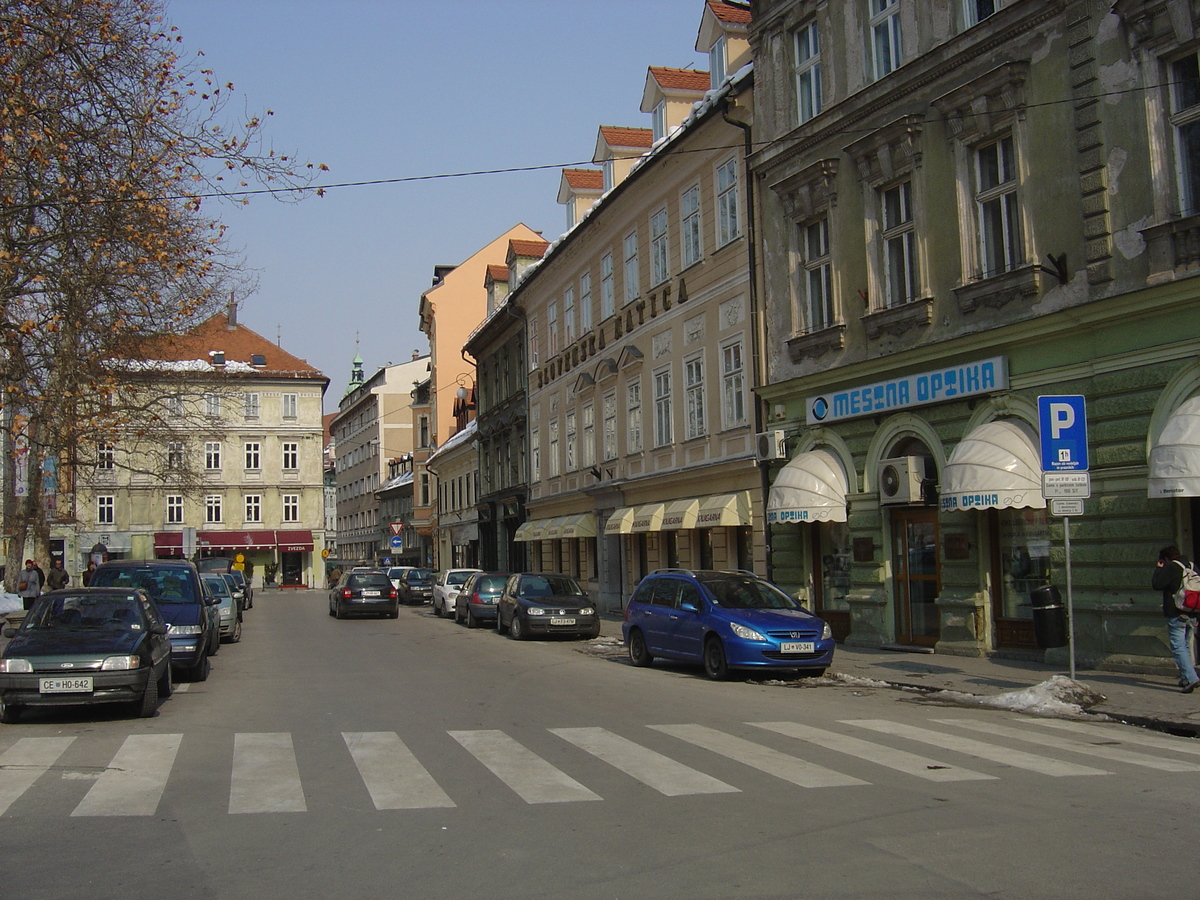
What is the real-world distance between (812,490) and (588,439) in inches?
632

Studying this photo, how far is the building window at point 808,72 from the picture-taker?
22453 mm

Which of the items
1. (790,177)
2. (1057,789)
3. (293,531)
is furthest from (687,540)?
(293,531)

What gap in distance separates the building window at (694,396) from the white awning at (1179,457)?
14.0m

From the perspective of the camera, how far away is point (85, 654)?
12.0m

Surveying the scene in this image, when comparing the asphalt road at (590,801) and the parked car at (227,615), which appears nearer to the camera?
the asphalt road at (590,801)

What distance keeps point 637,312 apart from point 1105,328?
683 inches

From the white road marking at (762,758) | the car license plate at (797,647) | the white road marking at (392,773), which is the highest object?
the car license plate at (797,647)

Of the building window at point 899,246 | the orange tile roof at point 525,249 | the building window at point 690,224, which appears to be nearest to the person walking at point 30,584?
the building window at point 690,224

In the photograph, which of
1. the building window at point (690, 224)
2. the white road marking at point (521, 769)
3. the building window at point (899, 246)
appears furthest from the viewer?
the building window at point (690, 224)

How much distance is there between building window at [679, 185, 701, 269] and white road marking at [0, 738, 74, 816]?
64.9 feet

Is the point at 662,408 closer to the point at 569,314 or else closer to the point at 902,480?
the point at 569,314

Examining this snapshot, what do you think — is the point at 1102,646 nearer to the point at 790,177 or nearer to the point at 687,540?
the point at 790,177

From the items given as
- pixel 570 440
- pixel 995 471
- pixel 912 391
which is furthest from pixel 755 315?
pixel 570 440

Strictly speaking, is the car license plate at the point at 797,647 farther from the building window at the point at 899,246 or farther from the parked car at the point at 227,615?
the parked car at the point at 227,615
